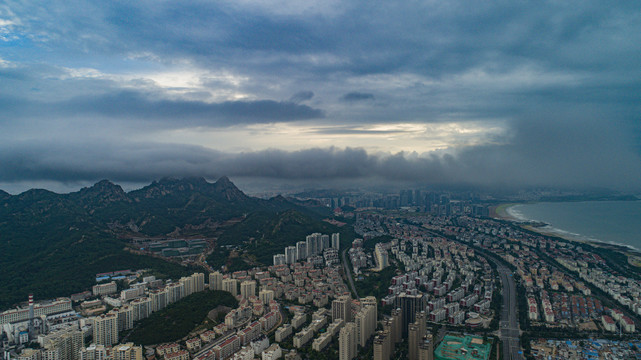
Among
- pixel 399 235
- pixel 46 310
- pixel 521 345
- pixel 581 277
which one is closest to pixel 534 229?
pixel 399 235

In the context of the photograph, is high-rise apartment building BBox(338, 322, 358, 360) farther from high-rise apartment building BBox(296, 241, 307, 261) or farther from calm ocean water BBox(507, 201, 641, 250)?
calm ocean water BBox(507, 201, 641, 250)

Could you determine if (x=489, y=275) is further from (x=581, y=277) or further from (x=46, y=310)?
(x=46, y=310)

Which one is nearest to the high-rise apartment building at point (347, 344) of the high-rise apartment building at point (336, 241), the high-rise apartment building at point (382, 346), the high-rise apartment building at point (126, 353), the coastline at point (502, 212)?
the high-rise apartment building at point (382, 346)

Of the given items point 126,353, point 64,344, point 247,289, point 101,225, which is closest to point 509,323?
point 247,289

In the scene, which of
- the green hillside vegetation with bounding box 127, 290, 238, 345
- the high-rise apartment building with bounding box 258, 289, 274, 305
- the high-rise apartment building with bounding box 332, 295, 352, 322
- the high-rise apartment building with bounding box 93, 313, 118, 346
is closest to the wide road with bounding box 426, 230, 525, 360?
the high-rise apartment building with bounding box 332, 295, 352, 322

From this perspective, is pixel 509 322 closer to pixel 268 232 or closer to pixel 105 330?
pixel 105 330

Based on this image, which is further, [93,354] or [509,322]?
[509,322]
